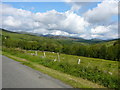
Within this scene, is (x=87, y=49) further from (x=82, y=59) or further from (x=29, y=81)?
(x=29, y=81)

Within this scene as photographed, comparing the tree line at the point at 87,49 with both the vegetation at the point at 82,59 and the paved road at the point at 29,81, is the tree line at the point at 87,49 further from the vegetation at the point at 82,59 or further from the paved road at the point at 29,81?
the paved road at the point at 29,81

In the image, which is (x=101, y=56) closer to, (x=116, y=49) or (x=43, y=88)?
(x=116, y=49)

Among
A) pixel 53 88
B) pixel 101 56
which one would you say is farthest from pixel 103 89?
pixel 101 56

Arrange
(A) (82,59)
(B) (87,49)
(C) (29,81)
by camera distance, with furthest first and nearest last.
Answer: (B) (87,49), (A) (82,59), (C) (29,81)

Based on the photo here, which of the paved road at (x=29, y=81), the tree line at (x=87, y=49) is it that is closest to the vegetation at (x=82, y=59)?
the tree line at (x=87, y=49)

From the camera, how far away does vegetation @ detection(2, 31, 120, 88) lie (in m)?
8.71

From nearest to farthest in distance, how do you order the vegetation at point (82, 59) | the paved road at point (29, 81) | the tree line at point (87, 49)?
1. the paved road at point (29, 81)
2. the vegetation at point (82, 59)
3. the tree line at point (87, 49)

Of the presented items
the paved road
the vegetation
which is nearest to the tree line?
the vegetation

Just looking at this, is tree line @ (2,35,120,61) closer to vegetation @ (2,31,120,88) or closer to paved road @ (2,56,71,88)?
vegetation @ (2,31,120,88)

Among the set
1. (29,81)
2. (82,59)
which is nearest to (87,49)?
(82,59)

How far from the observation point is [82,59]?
56031 millimetres

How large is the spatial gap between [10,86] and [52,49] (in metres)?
114

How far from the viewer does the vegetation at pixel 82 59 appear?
8709 millimetres

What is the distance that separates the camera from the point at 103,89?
6648mm
